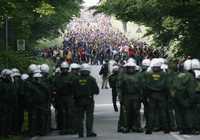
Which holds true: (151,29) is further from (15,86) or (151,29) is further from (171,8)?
(15,86)

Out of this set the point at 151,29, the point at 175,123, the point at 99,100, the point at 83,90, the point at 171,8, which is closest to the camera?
the point at 83,90

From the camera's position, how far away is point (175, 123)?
2295 centimetres

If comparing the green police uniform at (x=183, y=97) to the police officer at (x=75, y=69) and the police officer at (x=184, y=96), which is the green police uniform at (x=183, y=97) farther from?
the police officer at (x=75, y=69)

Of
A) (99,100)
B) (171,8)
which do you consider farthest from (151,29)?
(99,100)

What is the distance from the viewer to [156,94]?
22.1 meters

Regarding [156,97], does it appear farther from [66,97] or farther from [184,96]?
[66,97]

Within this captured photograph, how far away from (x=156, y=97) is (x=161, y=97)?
0.14 metres

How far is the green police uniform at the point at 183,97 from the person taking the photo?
2164 centimetres

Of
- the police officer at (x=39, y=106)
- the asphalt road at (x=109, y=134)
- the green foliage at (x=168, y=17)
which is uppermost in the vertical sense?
the green foliage at (x=168, y=17)


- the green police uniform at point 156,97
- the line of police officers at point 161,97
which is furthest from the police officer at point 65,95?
the green police uniform at point 156,97

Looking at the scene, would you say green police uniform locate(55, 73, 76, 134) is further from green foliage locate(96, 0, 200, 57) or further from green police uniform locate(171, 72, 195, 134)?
green foliage locate(96, 0, 200, 57)

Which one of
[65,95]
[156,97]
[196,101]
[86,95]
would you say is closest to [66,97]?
[65,95]

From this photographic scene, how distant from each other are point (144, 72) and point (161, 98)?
926 mm

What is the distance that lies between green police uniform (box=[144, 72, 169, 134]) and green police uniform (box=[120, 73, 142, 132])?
0.92ft
